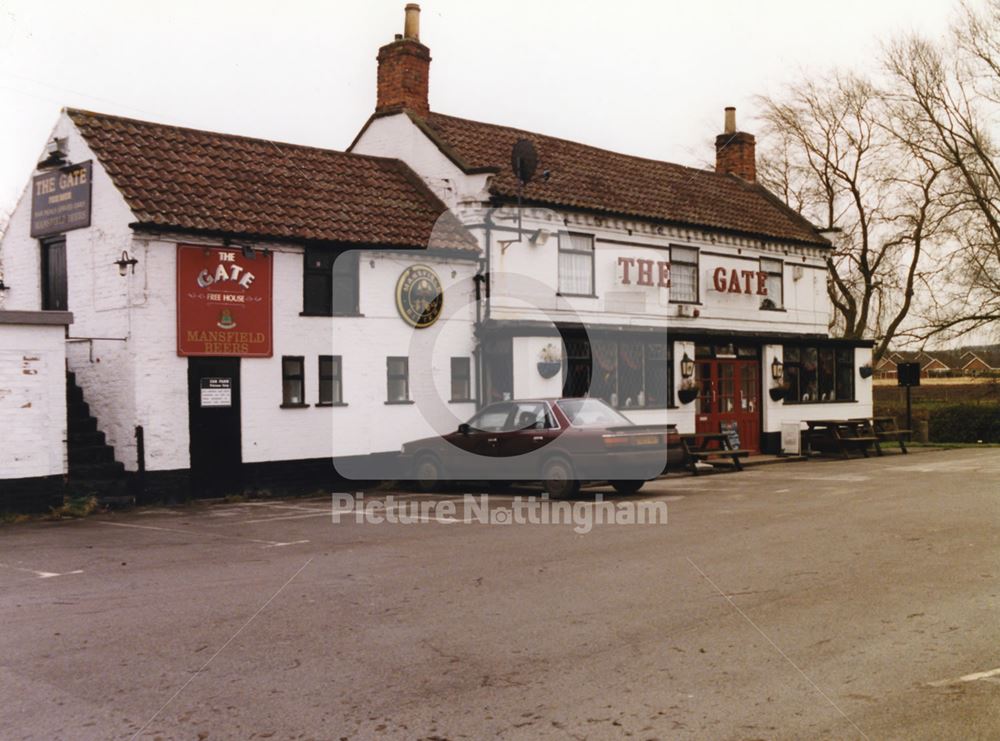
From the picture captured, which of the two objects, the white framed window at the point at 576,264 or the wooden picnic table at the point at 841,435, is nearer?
the white framed window at the point at 576,264

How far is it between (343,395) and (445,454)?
10.6ft

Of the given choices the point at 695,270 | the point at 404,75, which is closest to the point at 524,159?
the point at 404,75

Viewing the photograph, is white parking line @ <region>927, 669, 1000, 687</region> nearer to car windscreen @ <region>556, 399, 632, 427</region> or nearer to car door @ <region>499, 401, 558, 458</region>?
car windscreen @ <region>556, 399, 632, 427</region>

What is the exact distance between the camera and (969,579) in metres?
9.27

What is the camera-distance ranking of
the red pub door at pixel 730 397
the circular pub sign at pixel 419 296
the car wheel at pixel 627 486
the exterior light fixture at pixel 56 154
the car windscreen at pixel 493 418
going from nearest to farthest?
the car wheel at pixel 627 486 < the car windscreen at pixel 493 418 < the exterior light fixture at pixel 56 154 < the circular pub sign at pixel 419 296 < the red pub door at pixel 730 397

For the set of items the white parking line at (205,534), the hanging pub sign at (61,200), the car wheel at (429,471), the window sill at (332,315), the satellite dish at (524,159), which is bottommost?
the white parking line at (205,534)

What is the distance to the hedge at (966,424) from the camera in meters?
37.8

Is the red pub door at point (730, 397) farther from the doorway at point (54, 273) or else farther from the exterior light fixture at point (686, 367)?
the doorway at point (54, 273)

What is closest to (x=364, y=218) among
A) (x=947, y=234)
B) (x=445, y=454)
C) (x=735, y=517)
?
(x=445, y=454)

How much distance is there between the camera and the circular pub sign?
21641 mm

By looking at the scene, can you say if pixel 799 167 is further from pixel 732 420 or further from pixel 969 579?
pixel 969 579

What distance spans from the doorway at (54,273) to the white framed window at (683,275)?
15060mm

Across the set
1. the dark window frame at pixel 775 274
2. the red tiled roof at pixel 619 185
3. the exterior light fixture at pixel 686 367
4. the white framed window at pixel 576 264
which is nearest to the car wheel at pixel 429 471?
the white framed window at pixel 576 264

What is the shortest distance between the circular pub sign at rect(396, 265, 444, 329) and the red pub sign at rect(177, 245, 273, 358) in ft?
10.1
